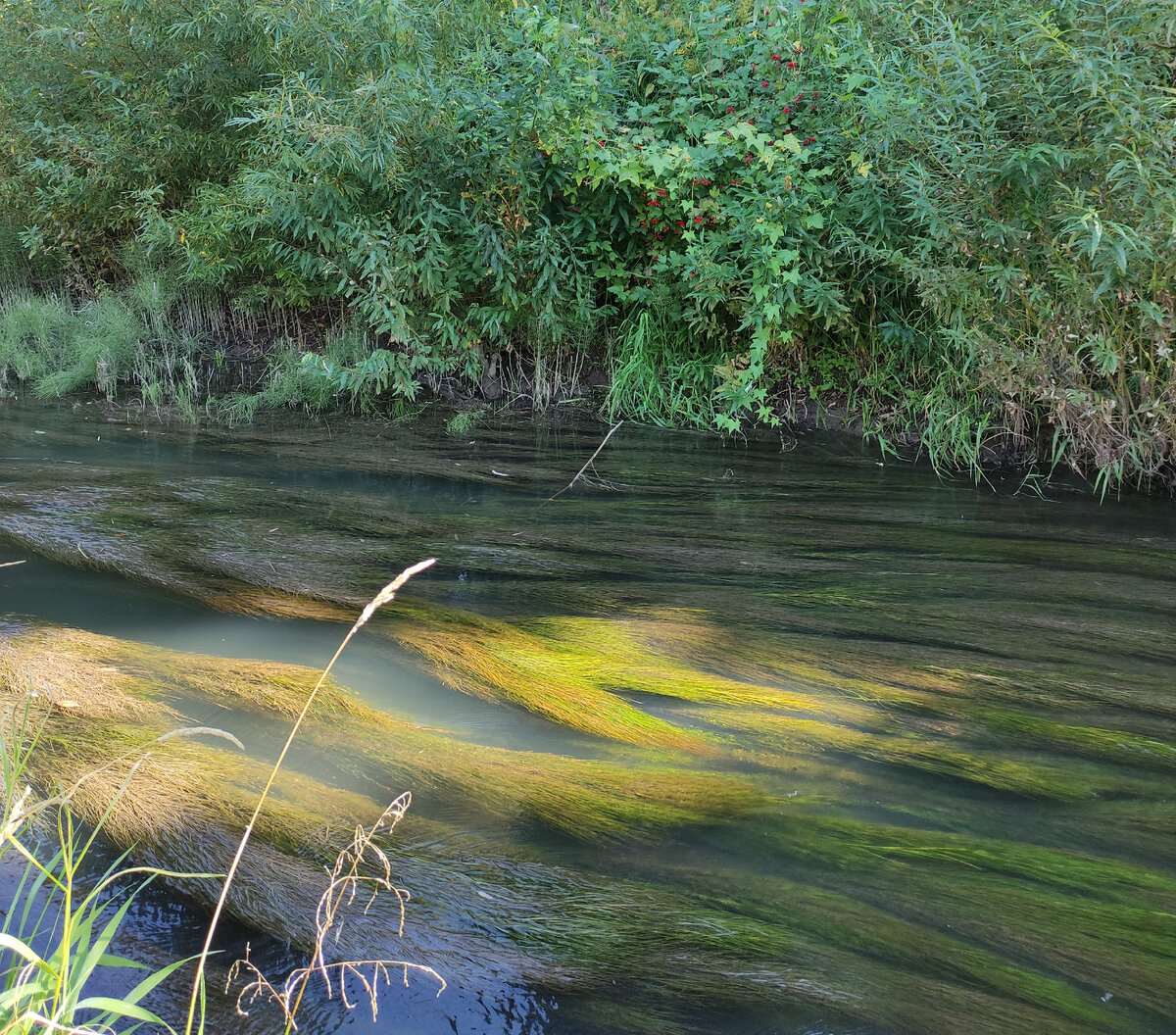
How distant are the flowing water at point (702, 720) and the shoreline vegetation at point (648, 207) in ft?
2.62

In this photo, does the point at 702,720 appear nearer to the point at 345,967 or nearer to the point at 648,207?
the point at 345,967

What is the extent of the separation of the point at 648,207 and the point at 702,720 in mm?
3396

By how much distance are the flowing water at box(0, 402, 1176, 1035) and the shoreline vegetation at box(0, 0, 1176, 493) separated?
80 cm

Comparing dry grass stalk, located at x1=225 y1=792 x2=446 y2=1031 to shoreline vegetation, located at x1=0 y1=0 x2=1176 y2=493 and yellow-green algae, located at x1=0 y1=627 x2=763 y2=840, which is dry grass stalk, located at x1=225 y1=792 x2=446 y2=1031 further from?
shoreline vegetation, located at x1=0 y1=0 x2=1176 y2=493

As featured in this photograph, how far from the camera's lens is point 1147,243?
3086mm

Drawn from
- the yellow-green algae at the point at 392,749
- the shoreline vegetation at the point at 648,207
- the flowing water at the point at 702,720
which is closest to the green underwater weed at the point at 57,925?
the flowing water at the point at 702,720

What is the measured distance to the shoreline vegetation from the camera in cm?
343

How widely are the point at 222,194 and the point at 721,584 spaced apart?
433cm

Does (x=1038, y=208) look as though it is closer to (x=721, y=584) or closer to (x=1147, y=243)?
(x=1147, y=243)

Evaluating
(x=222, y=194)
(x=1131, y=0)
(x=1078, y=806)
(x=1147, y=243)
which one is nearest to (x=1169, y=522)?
(x=1147, y=243)

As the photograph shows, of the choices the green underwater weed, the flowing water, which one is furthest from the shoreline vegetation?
the green underwater weed

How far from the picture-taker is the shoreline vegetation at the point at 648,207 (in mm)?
3430

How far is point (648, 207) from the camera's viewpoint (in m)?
4.84

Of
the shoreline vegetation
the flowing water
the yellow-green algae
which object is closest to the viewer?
the flowing water
